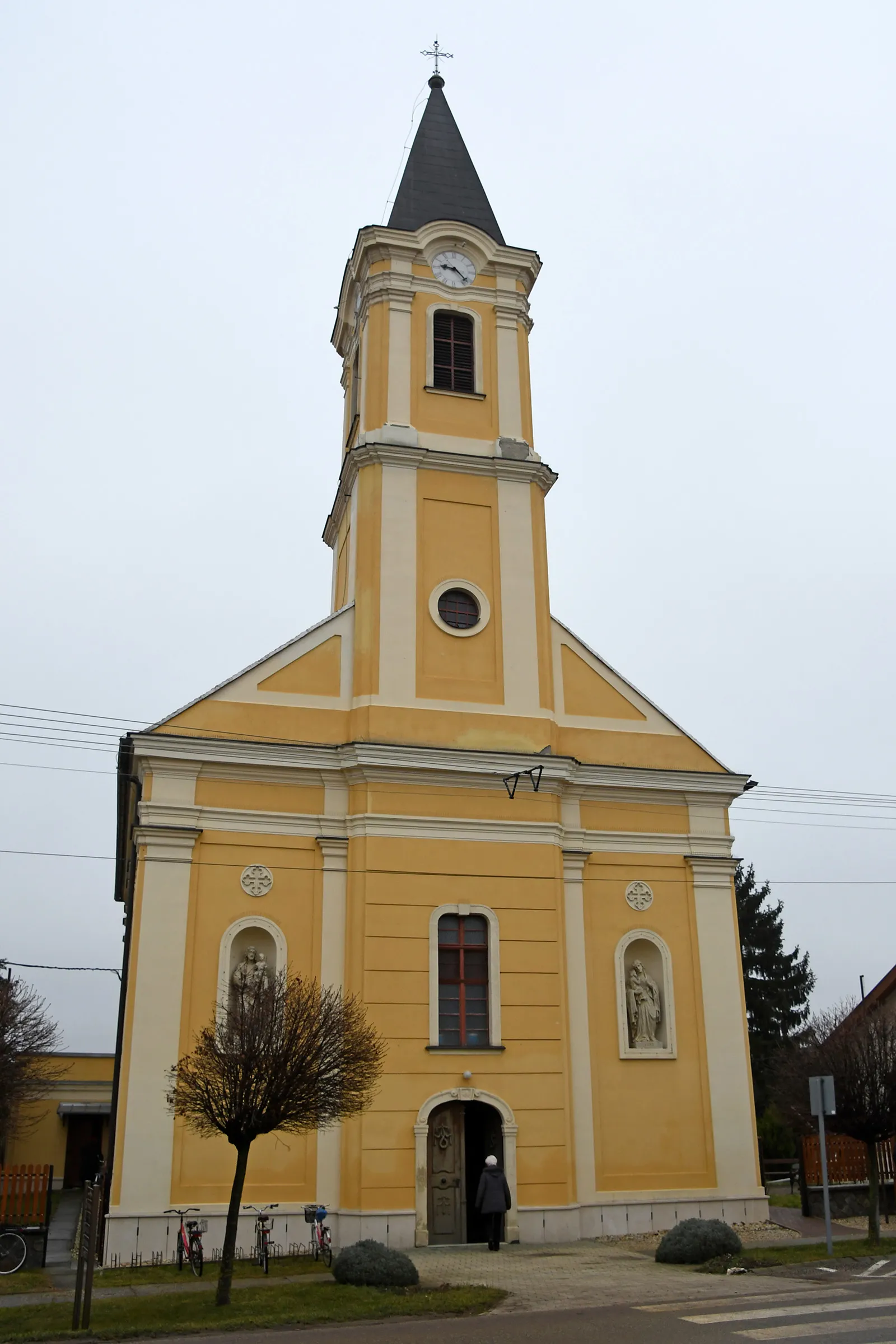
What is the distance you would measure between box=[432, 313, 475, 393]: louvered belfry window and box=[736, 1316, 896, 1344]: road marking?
59.6 ft

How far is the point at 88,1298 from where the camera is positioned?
1196cm

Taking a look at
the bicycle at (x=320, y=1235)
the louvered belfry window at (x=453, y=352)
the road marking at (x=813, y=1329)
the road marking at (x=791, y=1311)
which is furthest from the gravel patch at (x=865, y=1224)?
the louvered belfry window at (x=453, y=352)

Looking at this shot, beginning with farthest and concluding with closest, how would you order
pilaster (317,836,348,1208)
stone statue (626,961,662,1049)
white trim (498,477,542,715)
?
white trim (498,477,542,715) < stone statue (626,961,662,1049) < pilaster (317,836,348,1208)

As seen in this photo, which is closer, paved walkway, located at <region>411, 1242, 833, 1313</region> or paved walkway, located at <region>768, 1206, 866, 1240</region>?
paved walkway, located at <region>411, 1242, 833, 1313</region>

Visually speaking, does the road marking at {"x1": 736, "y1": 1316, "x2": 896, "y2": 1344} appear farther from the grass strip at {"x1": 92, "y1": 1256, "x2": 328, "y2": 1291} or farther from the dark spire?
the dark spire

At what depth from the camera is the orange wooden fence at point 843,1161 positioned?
2245 cm

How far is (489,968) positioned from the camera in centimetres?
2055

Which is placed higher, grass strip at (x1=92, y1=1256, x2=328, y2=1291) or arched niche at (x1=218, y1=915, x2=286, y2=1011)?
arched niche at (x1=218, y1=915, x2=286, y2=1011)

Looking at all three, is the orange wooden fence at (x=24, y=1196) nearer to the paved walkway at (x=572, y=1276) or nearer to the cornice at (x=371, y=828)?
the cornice at (x=371, y=828)

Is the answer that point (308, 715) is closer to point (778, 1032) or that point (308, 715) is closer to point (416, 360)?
point (416, 360)

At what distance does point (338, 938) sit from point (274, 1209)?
13.9 ft

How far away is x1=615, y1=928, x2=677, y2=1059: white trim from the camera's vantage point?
21.1 meters

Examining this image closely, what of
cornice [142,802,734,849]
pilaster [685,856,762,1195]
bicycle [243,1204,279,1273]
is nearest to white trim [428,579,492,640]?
cornice [142,802,734,849]

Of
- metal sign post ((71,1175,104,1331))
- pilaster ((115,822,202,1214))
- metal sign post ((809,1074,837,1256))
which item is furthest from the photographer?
pilaster ((115,822,202,1214))
